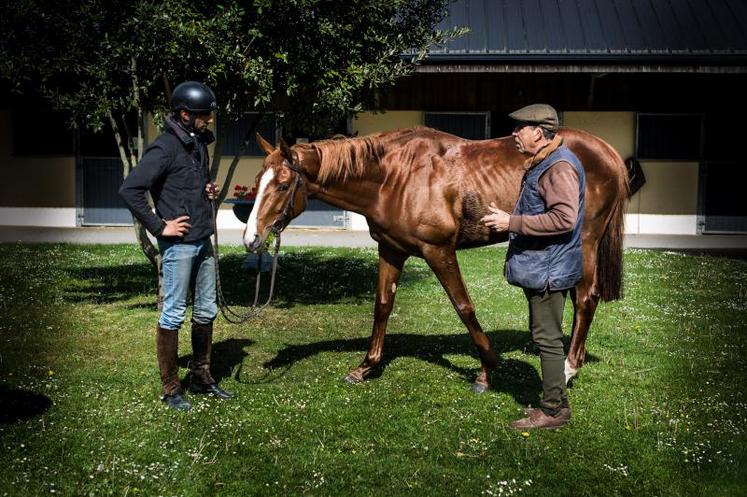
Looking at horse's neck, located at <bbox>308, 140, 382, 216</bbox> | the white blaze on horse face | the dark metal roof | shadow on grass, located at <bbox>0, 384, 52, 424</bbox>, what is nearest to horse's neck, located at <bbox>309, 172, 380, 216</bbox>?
horse's neck, located at <bbox>308, 140, 382, 216</bbox>

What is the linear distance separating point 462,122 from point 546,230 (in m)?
13.3

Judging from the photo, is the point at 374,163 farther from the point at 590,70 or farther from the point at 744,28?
the point at 744,28

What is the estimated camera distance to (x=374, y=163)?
6.29 meters

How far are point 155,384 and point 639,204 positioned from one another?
45.9 feet

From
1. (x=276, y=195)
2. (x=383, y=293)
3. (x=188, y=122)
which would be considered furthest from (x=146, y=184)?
(x=383, y=293)

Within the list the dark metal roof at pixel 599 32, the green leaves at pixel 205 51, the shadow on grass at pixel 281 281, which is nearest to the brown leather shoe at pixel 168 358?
the green leaves at pixel 205 51

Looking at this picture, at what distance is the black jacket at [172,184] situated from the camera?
17.7 feet

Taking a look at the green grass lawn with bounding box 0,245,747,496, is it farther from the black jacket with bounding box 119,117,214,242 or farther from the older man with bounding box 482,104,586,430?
the black jacket with bounding box 119,117,214,242

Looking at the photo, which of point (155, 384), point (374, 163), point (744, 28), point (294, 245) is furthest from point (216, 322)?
point (744, 28)

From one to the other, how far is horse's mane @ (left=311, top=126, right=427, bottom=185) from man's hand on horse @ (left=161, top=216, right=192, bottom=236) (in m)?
1.15

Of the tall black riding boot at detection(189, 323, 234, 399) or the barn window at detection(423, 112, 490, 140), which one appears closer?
the tall black riding boot at detection(189, 323, 234, 399)

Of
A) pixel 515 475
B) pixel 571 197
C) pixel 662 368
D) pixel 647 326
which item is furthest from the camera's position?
pixel 647 326

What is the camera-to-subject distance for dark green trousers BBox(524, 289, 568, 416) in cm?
506

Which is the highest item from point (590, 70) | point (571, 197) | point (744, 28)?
point (744, 28)
